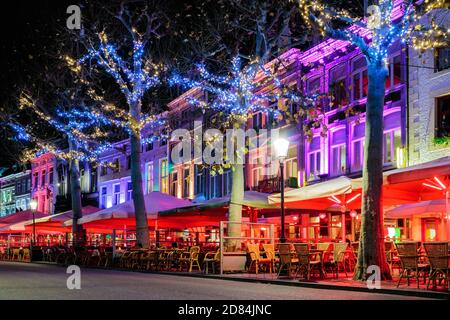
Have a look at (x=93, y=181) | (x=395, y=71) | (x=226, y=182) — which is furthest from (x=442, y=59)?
(x=93, y=181)

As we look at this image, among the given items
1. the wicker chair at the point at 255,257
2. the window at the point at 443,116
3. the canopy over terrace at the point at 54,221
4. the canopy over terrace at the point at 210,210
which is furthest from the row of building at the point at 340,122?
the canopy over terrace at the point at 54,221

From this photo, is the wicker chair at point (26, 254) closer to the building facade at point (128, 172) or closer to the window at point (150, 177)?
the building facade at point (128, 172)

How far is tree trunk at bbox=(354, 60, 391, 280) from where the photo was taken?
1747 cm

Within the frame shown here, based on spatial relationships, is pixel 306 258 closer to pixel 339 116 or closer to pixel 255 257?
pixel 255 257

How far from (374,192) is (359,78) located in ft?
45.8

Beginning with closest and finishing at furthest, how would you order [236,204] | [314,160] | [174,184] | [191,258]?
[191,258] < [236,204] < [314,160] < [174,184]

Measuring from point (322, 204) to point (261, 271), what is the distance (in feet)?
10.5

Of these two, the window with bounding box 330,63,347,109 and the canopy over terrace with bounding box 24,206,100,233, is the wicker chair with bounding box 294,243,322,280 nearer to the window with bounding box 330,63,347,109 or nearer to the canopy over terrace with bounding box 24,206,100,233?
the window with bounding box 330,63,347,109

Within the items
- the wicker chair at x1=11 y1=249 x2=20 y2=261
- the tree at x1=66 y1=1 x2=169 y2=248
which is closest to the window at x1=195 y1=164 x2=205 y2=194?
the wicker chair at x1=11 y1=249 x2=20 y2=261

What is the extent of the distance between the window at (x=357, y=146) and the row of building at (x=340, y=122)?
0.05 meters

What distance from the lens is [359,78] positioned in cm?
3055

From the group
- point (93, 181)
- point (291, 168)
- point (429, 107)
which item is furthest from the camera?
point (93, 181)

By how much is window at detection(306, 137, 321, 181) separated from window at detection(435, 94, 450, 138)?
8.20 meters
